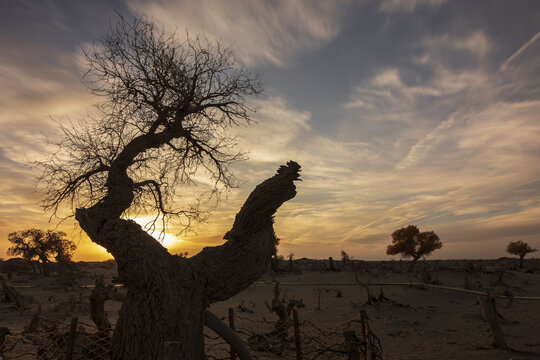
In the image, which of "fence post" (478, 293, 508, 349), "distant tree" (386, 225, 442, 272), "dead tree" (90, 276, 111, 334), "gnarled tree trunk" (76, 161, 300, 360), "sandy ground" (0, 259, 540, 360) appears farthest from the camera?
"distant tree" (386, 225, 442, 272)

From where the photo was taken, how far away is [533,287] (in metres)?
25.4

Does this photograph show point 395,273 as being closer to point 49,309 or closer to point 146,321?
point 49,309

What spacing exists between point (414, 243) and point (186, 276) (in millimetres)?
41142

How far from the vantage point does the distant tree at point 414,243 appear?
134ft

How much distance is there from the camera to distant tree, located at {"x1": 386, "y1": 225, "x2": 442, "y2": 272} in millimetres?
40938

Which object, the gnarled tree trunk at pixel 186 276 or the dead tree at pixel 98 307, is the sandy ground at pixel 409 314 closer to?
the gnarled tree trunk at pixel 186 276

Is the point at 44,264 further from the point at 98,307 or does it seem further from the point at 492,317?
the point at 492,317

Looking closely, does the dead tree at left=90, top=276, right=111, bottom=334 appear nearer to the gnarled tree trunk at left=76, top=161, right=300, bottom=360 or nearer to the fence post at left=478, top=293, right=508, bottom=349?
the gnarled tree trunk at left=76, top=161, right=300, bottom=360

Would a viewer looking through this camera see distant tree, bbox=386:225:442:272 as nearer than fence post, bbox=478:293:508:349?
No

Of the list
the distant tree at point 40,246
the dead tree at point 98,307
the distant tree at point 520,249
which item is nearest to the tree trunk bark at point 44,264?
the distant tree at point 40,246

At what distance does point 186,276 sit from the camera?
621 centimetres

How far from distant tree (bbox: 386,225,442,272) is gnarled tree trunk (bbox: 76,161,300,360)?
39.8 m

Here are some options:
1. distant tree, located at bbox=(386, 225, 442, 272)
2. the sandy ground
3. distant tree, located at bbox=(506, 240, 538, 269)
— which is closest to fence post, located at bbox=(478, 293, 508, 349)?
the sandy ground

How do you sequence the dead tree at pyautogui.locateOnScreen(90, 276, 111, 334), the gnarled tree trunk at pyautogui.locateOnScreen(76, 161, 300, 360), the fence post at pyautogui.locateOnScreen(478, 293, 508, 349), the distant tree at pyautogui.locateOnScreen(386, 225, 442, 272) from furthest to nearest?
1. the distant tree at pyautogui.locateOnScreen(386, 225, 442, 272)
2. the fence post at pyautogui.locateOnScreen(478, 293, 508, 349)
3. the dead tree at pyautogui.locateOnScreen(90, 276, 111, 334)
4. the gnarled tree trunk at pyautogui.locateOnScreen(76, 161, 300, 360)
